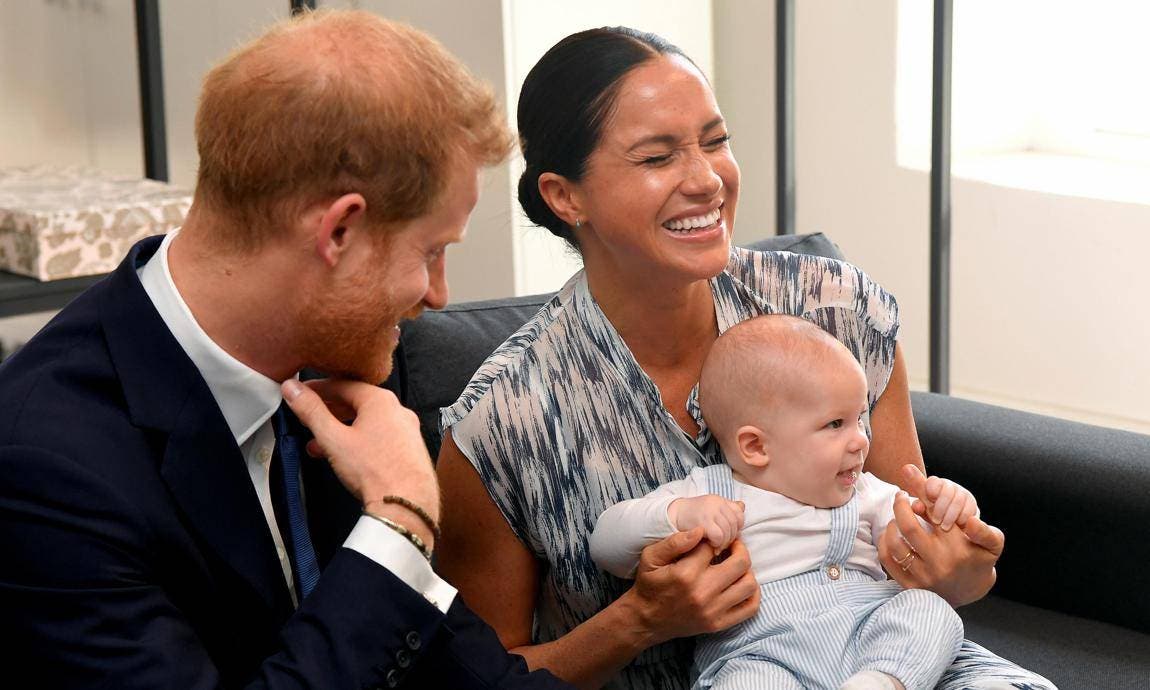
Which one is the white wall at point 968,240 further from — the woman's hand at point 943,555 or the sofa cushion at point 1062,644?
the woman's hand at point 943,555

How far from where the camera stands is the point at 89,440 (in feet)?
4.15

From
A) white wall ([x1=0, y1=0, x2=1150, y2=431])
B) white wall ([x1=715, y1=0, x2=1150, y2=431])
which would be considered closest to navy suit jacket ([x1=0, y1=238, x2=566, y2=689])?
white wall ([x1=0, y1=0, x2=1150, y2=431])

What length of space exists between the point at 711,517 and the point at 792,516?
14 centimetres

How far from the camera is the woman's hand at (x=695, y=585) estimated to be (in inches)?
63.4

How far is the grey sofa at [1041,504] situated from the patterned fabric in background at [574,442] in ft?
0.79

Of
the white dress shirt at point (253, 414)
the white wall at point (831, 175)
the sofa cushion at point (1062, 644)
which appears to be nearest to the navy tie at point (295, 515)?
the white dress shirt at point (253, 414)

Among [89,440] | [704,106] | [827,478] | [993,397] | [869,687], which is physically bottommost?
[993,397]

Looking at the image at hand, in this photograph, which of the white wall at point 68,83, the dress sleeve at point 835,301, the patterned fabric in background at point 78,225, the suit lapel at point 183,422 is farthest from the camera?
the white wall at point 68,83

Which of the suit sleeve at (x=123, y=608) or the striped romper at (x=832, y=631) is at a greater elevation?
the suit sleeve at (x=123, y=608)

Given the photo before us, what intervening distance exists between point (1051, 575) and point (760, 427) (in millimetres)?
849

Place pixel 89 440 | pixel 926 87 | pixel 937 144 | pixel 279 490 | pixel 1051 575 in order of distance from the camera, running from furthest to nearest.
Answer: pixel 926 87 < pixel 937 144 < pixel 1051 575 < pixel 279 490 < pixel 89 440

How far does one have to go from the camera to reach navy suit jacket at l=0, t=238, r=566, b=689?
1.21 meters

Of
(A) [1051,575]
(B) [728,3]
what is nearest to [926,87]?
(B) [728,3]

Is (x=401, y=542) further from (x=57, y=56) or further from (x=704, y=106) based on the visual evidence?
(x=57, y=56)
